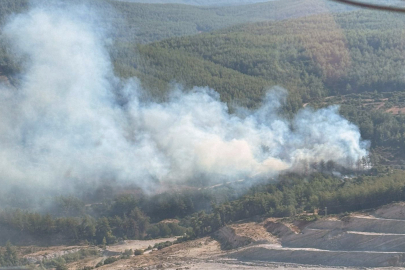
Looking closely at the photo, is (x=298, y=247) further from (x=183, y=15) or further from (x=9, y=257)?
(x=183, y=15)

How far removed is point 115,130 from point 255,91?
18653mm

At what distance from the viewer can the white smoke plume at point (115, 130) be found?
43.8 metres

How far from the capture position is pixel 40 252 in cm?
3459

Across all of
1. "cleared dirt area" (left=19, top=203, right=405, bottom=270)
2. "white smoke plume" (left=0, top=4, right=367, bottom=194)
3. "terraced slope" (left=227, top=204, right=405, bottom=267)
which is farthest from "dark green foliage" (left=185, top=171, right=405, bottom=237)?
"white smoke plume" (left=0, top=4, right=367, bottom=194)

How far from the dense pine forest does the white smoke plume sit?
1.77 m

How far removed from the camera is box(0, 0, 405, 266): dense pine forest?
3434 centimetres

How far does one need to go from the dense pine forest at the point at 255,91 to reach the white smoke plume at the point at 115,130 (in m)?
1.77

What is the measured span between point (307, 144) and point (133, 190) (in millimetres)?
13879

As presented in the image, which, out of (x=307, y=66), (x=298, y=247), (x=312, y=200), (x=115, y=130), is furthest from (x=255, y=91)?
(x=298, y=247)

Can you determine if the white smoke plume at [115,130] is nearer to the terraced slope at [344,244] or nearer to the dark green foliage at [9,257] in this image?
the dark green foliage at [9,257]

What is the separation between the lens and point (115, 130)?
46.9 metres

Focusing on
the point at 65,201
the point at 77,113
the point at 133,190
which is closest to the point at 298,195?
the point at 133,190

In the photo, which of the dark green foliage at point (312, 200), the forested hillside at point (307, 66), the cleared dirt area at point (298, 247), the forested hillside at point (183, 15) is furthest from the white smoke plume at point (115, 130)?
the forested hillside at point (183, 15)

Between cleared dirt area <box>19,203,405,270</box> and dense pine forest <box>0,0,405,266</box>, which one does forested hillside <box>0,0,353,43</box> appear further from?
cleared dirt area <box>19,203,405,270</box>
